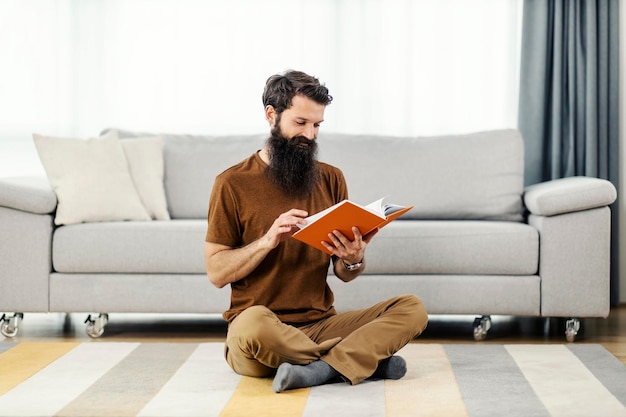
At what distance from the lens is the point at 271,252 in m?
2.85

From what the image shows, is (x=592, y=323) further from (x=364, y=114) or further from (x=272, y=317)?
(x=272, y=317)

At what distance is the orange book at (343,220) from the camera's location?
2.50 m

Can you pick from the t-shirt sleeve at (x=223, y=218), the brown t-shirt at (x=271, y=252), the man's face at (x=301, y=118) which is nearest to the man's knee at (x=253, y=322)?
the brown t-shirt at (x=271, y=252)

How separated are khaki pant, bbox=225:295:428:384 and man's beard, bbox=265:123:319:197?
405 millimetres

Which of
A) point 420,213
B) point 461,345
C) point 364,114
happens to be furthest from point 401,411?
point 364,114

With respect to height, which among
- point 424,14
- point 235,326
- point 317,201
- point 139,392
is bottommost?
point 139,392

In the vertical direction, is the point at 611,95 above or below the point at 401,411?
above

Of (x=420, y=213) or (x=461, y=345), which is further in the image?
(x=420, y=213)

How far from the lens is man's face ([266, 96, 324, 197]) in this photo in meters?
2.81

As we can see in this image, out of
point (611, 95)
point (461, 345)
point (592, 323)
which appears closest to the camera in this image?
point (461, 345)

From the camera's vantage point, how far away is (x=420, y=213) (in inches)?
168

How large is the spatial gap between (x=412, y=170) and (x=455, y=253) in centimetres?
69

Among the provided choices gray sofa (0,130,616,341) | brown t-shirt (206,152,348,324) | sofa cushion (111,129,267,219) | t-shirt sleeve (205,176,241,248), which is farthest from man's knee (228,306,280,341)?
sofa cushion (111,129,267,219)

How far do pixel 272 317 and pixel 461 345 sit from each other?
108 cm
